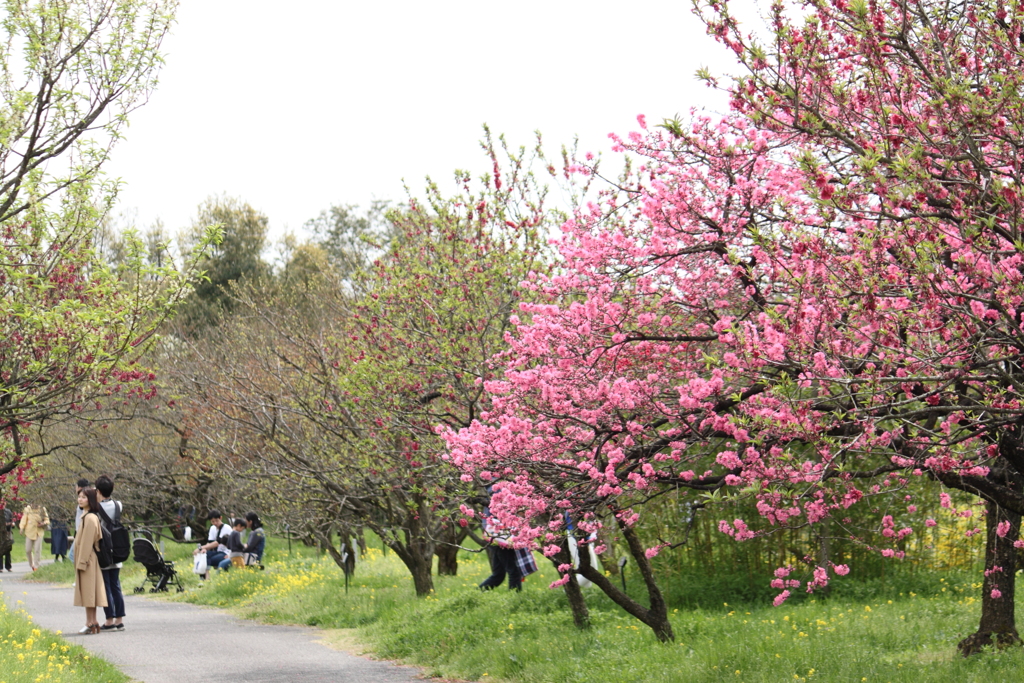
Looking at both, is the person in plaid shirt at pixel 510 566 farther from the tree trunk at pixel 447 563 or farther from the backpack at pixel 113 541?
the backpack at pixel 113 541

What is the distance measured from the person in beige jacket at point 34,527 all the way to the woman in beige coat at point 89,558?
1671 cm

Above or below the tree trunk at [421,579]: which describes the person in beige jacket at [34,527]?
above

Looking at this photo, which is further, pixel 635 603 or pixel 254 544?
pixel 254 544

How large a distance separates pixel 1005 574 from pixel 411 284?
6772 mm

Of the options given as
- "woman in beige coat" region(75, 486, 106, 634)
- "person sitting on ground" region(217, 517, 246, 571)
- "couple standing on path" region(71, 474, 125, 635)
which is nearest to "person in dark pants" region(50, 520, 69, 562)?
"person sitting on ground" region(217, 517, 246, 571)

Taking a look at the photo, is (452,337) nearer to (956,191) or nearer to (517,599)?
(517,599)

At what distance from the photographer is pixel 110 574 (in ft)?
44.9

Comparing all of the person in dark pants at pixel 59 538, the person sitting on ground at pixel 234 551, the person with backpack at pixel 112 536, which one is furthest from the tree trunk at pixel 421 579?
the person in dark pants at pixel 59 538

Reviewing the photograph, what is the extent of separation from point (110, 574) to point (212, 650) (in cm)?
202

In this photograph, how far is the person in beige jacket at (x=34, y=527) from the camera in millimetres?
28734

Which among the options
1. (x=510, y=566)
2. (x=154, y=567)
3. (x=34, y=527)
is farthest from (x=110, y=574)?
(x=34, y=527)

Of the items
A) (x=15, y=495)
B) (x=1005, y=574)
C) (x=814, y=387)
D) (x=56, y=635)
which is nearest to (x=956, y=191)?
(x=814, y=387)

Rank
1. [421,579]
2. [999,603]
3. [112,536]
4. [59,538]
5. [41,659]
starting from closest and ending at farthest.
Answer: [999,603] < [41,659] < [112,536] < [421,579] < [59,538]

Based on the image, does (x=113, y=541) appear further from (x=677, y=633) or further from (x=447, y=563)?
(x=677, y=633)
